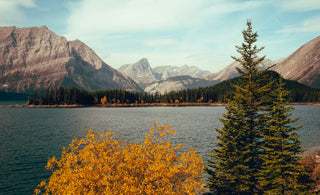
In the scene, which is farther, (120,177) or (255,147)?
(255,147)

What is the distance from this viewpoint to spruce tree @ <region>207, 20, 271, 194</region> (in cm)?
2438

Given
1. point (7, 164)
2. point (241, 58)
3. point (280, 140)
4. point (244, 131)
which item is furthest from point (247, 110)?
point (7, 164)

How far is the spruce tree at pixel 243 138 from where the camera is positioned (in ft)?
80.0

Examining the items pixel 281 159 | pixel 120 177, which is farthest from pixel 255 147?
pixel 120 177

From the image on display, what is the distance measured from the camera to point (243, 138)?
26.1 meters

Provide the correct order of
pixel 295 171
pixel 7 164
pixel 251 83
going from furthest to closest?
pixel 7 164 < pixel 251 83 < pixel 295 171

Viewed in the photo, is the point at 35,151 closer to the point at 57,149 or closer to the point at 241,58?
the point at 57,149

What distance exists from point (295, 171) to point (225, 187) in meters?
8.04

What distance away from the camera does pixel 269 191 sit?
22391 millimetres

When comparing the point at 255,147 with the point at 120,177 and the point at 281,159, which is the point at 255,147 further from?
the point at 120,177

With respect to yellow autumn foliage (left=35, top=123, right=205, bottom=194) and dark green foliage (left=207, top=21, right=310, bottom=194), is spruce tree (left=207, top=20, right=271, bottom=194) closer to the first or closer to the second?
dark green foliage (left=207, top=21, right=310, bottom=194)

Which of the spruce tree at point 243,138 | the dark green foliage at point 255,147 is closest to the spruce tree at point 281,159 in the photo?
the dark green foliage at point 255,147

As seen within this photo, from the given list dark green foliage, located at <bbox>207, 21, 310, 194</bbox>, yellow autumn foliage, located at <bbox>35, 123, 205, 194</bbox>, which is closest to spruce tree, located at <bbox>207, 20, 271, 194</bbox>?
dark green foliage, located at <bbox>207, 21, 310, 194</bbox>

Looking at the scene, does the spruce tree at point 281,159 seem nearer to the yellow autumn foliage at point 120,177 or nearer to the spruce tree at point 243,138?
the spruce tree at point 243,138
